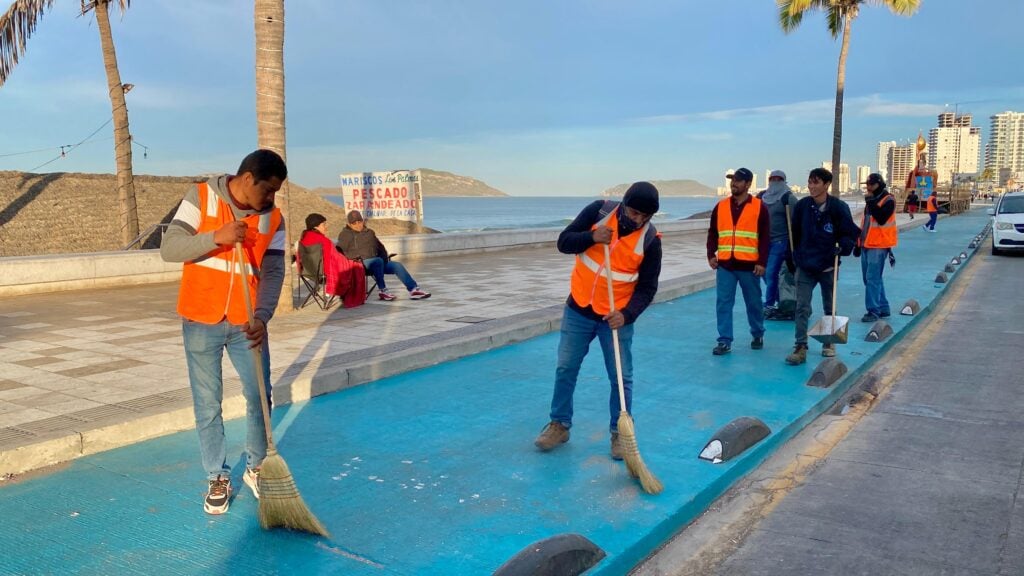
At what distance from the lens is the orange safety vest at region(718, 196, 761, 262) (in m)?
7.60

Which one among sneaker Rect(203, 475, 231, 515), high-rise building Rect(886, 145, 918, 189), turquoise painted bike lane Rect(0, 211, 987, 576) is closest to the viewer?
turquoise painted bike lane Rect(0, 211, 987, 576)

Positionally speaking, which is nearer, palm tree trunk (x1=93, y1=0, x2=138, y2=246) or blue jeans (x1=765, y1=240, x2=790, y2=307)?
blue jeans (x1=765, y1=240, x2=790, y2=307)

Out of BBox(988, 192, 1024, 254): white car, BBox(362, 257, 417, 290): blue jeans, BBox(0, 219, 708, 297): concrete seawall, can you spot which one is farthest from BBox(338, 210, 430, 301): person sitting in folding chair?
BBox(988, 192, 1024, 254): white car

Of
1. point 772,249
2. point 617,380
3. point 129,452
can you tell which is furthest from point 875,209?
point 129,452

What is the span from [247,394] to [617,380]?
2184mm

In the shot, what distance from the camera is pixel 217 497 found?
395 centimetres

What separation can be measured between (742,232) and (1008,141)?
20368 centimetres

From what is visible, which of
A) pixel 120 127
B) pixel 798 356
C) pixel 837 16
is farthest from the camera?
pixel 837 16

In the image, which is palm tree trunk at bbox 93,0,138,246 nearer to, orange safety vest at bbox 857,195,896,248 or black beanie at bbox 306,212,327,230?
black beanie at bbox 306,212,327,230

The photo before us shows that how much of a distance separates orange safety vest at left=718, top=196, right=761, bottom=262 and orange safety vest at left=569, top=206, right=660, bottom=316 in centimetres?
324

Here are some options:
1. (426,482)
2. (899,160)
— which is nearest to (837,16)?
(426,482)

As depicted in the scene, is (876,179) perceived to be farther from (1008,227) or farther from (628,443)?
(1008,227)

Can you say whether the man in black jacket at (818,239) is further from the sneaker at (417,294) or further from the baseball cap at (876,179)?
the sneaker at (417,294)

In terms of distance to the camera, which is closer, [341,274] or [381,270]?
[341,274]
